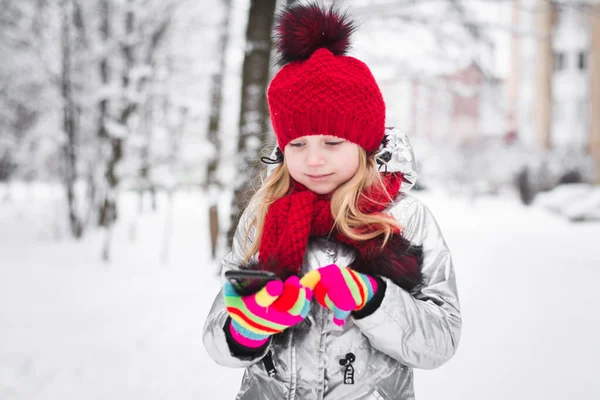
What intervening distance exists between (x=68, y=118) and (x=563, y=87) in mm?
24762

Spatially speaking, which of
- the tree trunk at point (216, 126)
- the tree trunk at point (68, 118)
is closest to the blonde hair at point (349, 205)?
the tree trunk at point (216, 126)

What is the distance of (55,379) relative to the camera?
2980 mm

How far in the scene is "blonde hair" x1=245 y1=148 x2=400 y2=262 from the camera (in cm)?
128

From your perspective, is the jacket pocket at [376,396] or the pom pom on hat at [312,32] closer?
the jacket pocket at [376,396]

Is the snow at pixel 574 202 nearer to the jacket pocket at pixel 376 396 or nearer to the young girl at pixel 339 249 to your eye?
the young girl at pixel 339 249

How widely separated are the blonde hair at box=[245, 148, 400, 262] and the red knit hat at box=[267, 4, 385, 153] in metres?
0.11

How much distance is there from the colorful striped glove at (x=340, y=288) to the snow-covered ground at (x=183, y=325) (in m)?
1.93

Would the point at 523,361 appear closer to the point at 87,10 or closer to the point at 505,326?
the point at 505,326

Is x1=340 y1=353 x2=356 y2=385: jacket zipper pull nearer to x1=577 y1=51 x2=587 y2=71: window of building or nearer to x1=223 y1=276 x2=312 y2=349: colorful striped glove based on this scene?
x1=223 y1=276 x2=312 y2=349: colorful striped glove

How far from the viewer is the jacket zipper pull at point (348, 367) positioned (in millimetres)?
1249

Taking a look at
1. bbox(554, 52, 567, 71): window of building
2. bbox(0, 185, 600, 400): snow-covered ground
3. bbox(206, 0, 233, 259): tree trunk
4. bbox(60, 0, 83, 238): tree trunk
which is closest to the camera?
bbox(0, 185, 600, 400): snow-covered ground

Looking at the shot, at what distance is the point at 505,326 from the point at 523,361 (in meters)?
0.78

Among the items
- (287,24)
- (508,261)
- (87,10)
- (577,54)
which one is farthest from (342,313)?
(577,54)

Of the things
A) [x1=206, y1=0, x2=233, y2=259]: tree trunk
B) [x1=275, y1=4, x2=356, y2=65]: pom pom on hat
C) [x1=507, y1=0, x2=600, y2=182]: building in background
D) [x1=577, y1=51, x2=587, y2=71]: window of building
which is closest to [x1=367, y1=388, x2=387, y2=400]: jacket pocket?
[x1=275, y1=4, x2=356, y2=65]: pom pom on hat
